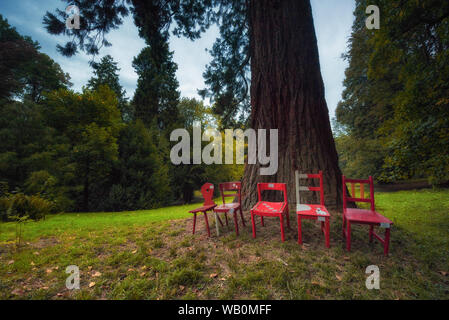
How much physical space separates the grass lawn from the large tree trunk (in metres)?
1.13

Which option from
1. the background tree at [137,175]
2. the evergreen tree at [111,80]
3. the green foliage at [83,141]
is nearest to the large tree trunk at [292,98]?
the background tree at [137,175]

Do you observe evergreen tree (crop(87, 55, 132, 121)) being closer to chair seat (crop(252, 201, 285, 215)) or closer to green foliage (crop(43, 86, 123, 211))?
green foliage (crop(43, 86, 123, 211))

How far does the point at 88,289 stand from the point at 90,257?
3.64 ft

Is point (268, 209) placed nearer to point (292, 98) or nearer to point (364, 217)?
point (364, 217)

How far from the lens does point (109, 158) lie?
13367mm

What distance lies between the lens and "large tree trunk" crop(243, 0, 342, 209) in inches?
160

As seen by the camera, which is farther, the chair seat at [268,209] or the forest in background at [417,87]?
the forest in background at [417,87]

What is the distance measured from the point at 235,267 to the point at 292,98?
3.91 metres

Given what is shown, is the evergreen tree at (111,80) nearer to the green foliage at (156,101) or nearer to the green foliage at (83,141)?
the green foliage at (156,101)

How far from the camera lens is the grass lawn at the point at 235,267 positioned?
192 centimetres

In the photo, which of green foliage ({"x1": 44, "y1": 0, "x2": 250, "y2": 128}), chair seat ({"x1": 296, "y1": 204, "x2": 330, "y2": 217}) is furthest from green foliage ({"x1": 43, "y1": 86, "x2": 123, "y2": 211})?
chair seat ({"x1": 296, "y1": 204, "x2": 330, "y2": 217})

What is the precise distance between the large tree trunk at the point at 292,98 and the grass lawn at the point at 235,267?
113 cm

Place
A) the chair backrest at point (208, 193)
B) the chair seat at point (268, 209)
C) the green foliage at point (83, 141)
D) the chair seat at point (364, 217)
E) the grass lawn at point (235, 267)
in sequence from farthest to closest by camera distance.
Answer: the green foliage at point (83, 141)
the chair backrest at point (208, 193)
the chair seat at point (268, 209)
the chair seat at point (364, 217)
the grass lawn at point (235, 267)
